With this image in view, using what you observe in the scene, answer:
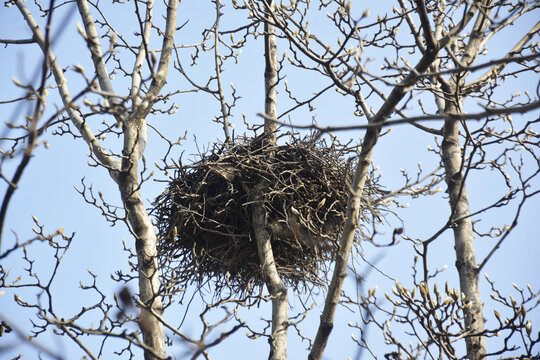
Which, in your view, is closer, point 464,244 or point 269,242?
point 269,242

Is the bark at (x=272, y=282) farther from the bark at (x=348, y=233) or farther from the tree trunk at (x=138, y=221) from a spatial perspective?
the tree trunk at (x=138, y=221)

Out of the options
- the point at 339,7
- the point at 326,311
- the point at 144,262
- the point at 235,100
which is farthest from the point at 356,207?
the point at 235,100

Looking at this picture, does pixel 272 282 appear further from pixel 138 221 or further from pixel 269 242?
pixel 138 221

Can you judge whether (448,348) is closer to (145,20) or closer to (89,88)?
(89,88)

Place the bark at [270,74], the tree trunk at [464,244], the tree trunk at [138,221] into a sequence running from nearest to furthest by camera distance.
A: the tree trunk at [138,221], the tree trunk at [464,244], the bark at [270,74]

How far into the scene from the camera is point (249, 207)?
411cm

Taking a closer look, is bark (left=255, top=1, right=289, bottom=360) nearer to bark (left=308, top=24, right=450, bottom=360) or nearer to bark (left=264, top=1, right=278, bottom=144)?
bark (left=264, top=1, right=278, bottom=144)

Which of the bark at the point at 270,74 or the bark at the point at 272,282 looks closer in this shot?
the bark at the point at 272,282

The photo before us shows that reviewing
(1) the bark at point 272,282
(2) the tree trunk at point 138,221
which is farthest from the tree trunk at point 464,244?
(2) the tree trunk at point 138,221

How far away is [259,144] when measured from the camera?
430 cm

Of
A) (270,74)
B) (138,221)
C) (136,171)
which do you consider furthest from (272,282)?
(270,74)

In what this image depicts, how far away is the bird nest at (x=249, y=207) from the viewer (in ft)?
13.1

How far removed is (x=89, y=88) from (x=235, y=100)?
2901mm

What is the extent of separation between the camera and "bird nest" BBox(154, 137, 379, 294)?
3980mm
